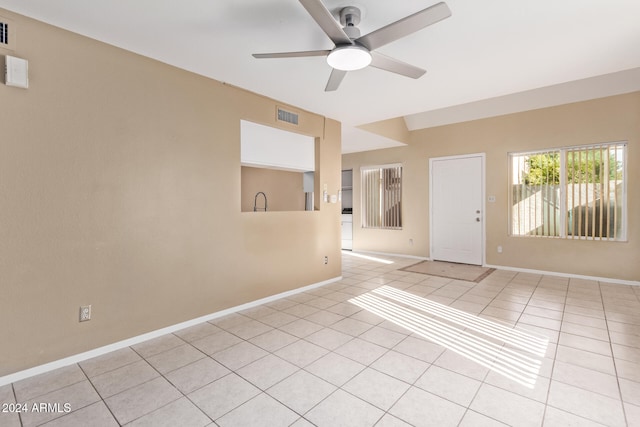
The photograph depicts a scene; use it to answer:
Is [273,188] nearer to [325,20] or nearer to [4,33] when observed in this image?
[4,33]

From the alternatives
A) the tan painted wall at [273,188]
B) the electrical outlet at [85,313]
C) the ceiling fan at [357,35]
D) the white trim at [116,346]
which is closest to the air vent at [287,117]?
the tan painted wall at [273,188]

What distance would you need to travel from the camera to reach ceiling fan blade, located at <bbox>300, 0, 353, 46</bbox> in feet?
5.17

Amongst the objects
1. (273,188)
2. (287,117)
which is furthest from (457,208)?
(287,117)

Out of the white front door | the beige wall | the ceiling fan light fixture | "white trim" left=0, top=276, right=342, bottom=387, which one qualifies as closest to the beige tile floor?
"white trim" left=0, top=276, right=342, bottom=387

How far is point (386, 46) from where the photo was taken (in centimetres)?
252

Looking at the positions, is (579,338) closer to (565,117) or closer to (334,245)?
(334,245)

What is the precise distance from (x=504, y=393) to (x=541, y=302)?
229 cm

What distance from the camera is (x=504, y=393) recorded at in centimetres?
190

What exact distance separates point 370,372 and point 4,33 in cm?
340

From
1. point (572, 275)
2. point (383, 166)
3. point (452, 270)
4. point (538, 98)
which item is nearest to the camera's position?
point (572, 275)

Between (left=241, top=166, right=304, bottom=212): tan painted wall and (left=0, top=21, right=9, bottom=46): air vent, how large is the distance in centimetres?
274

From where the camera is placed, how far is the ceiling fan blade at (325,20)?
1.58m

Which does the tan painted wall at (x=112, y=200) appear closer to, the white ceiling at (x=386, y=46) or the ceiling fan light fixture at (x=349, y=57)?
the white ceiling at (x=386, y=46)

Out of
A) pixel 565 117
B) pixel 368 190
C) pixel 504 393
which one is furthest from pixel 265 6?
pixel 368 190
